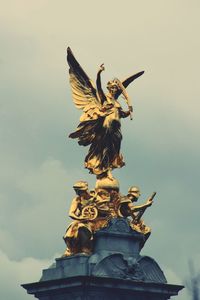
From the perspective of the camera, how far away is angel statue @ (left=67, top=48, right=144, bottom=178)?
31.8 meters

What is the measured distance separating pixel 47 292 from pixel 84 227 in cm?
311

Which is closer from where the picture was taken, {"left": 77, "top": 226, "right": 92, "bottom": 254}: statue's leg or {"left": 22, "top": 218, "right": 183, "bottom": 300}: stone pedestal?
{"left": 22, "top": 218, "right": 183, "bottom": 300}: stone pedestal

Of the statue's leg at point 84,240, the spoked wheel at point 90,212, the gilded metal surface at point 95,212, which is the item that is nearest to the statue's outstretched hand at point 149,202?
the gilded metal surface at point 95,212

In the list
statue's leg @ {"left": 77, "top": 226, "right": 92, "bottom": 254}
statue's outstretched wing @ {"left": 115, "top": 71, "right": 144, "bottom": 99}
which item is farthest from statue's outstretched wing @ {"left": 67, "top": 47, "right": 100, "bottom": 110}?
statue's leg @ {"left": 77, "top": 226, "right": 92, "bottom": 254}

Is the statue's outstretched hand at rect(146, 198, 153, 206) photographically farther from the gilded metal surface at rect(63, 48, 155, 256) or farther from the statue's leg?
the statue's leg

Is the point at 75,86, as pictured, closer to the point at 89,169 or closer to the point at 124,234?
the point at 89,169

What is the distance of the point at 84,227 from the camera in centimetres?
2956

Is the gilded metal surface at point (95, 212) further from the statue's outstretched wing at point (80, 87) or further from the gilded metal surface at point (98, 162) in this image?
the statue's outstretched wing at point (80, 87)

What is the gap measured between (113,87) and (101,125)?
6.18 feet

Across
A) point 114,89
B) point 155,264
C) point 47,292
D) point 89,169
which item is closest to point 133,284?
point 155,264

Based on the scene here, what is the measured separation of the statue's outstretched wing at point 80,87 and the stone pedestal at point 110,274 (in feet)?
19.3

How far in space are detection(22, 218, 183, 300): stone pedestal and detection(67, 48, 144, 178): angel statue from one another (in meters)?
3.19

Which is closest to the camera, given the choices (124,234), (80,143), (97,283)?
(97,283)

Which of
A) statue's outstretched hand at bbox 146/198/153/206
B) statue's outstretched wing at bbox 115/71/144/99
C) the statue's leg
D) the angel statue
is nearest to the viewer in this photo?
the statue's leg
